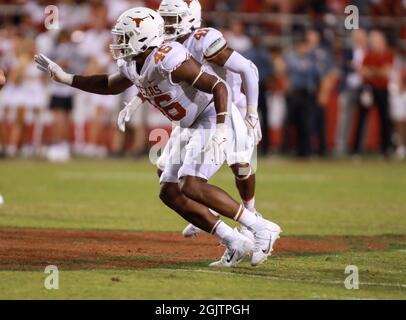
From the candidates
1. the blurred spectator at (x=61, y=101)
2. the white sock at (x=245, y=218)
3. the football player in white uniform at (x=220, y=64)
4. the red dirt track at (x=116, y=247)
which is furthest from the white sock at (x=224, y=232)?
the blurred spectator at (x=61, y=101)

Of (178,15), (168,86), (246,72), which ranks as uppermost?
(178,15)

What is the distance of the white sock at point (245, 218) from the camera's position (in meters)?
7.13

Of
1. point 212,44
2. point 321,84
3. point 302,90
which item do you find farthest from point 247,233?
point 321,84

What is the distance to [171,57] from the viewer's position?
22.9 feet

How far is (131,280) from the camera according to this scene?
21.2 feet

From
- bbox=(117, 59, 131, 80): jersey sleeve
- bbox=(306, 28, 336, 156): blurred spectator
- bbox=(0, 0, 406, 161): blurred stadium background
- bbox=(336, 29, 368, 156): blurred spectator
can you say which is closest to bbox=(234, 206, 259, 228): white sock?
bbox=(117, 59, 131, 80): jersey sleeve

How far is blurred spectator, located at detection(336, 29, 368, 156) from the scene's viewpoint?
1883cm

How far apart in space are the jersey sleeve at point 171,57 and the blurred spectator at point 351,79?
38.9ft

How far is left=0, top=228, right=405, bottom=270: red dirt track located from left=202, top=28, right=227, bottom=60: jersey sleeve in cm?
162

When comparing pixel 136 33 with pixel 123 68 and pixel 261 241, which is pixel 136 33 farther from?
pixel 261 241

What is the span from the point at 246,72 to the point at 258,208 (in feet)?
12.6

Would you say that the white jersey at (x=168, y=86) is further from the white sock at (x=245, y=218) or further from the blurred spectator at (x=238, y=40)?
the blurred spectator at (x=238, y=40)

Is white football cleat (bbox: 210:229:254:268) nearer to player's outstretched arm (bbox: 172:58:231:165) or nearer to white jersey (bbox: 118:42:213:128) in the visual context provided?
player's outstretched arm (bbox: 172:58:231:165)

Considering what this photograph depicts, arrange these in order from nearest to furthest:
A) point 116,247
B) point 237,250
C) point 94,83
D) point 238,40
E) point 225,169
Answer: point 237,250
point 94,83
point 116,247
point 225,169
point 238,40
